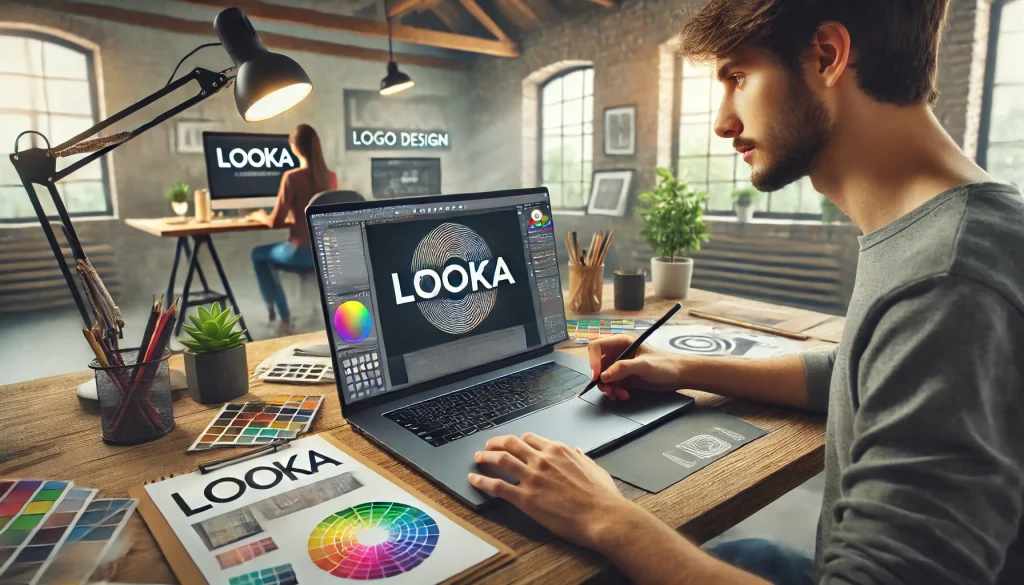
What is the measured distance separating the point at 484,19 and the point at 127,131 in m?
6.40

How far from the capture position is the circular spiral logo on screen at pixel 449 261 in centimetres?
100

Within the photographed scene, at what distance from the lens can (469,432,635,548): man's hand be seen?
0.62 metres

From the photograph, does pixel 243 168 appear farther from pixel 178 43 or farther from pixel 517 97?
pixel 517 97

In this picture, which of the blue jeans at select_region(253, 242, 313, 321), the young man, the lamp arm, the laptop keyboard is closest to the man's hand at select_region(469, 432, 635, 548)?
the young man

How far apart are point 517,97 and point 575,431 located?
6.67m

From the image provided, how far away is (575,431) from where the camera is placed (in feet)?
2.72

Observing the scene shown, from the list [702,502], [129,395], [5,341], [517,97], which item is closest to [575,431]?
[702,502]

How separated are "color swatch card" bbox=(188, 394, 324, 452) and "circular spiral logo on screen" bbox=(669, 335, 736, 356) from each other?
70cm

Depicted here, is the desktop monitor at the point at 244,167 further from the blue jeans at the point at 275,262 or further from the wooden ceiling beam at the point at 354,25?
the wooden ceiling beam at the point at 354,25

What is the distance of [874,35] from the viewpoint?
2.45 ft

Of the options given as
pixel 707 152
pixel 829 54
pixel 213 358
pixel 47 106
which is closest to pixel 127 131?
pixel 213 358

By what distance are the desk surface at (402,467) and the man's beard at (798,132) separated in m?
0.36

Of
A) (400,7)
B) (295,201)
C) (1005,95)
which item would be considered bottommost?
(295,201)

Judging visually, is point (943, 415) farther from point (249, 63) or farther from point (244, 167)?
point (244, 167)
